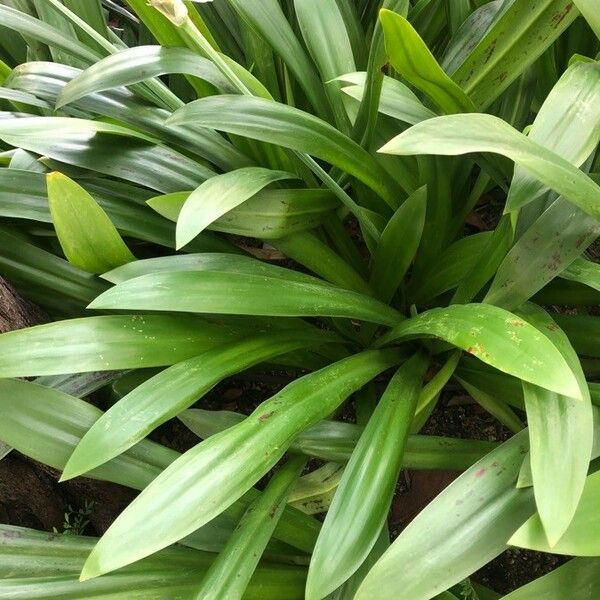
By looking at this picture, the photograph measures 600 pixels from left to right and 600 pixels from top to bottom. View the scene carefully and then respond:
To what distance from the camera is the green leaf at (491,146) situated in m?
0.50

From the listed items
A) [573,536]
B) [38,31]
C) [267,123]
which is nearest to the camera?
[573,536]

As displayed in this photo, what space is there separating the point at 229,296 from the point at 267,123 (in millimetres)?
194

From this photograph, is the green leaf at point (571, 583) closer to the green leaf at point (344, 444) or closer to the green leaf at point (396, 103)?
the green leaf at point (344, 444)

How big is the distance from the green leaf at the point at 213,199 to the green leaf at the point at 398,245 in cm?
17

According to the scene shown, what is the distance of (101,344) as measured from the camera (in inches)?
24.0

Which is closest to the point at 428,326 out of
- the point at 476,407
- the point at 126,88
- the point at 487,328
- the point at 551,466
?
the point at 487,328

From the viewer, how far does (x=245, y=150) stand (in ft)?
2.86

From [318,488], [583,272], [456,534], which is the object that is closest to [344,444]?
[318,488]

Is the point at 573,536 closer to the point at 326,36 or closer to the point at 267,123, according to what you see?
A: the point at 267,123

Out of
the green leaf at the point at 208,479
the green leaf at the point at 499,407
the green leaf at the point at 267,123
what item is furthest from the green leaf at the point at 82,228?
the green leaf at the point at 499,407

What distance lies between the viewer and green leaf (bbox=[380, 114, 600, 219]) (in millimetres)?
505

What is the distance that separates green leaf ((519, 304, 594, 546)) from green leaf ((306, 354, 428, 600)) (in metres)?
0.15

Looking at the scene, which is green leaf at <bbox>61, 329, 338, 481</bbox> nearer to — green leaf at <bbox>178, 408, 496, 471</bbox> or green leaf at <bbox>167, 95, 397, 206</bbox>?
green leaf at <bbox>178, 408, 496, 471</bbox>

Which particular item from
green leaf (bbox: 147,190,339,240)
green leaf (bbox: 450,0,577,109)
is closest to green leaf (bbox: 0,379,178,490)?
green leaf (bbox: 147,190,339,240)
